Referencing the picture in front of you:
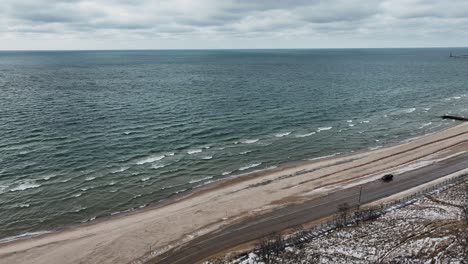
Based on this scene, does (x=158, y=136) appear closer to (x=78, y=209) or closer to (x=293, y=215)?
(x=78, y=209)

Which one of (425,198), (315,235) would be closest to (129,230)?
(315,235)

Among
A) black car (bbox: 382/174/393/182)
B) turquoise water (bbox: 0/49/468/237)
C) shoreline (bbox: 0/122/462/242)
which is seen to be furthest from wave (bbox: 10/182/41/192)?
black car (bbox: 382/174/393/182)

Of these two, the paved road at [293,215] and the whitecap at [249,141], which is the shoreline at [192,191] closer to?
the whitecap at [249,141]

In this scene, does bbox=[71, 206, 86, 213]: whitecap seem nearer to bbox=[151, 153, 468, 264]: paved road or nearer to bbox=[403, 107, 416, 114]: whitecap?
bbox=[151, 153, 468, 264]: paved road

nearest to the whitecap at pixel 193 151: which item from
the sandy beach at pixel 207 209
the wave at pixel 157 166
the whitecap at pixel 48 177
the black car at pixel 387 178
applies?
the wave at pixel 157 166

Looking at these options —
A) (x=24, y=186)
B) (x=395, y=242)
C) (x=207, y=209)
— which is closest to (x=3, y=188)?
(x=24, y=186)

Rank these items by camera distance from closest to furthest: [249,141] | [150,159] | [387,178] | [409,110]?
[387,178] < [150,159] < [249,141] < [409,110]
